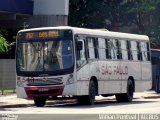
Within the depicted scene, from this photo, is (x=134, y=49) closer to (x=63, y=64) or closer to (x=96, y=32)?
(x=96, y=32)

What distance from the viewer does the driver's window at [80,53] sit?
95.3 ft

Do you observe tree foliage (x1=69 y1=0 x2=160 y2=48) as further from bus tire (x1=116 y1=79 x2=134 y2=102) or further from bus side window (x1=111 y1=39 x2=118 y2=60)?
bus side window (x1=111 y1=39 x2=118 y2=60)

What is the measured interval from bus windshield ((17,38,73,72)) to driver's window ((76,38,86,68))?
0.44 metres

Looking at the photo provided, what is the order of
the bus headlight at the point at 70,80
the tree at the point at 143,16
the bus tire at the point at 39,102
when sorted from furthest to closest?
the tree at the point at 143,16, the bus tire at the point at 39,102, the bus headlight at the point at 70,80

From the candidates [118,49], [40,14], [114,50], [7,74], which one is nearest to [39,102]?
[114,50]

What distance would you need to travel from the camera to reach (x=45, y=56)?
95.0 feet

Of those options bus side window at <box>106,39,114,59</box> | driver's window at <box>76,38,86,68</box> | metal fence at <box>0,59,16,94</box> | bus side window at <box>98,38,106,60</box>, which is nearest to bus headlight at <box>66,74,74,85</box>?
driver's window at <box>76,38,86,68</box>

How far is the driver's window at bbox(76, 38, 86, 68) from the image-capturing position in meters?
29.0

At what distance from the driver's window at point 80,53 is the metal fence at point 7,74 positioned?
12335mm

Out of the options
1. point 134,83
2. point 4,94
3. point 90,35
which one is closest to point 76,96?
point 90,35

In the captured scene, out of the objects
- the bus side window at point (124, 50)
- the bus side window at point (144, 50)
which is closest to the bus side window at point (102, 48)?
the bus side window at point (124, 50)

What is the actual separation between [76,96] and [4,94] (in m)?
9.43

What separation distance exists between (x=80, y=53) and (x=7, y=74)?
514 inches

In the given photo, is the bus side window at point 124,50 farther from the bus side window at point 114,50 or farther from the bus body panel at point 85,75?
the bus body panel at point 85,75
